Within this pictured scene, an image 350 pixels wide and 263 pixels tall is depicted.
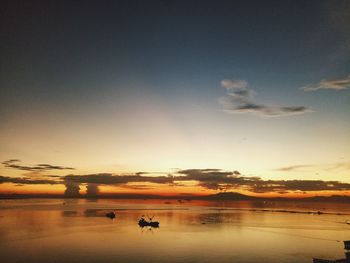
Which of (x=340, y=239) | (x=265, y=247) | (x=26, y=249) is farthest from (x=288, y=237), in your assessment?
(x=26, y=249)

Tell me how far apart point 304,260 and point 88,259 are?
2026 inches

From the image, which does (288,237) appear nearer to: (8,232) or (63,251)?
(63,251)

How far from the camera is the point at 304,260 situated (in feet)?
249

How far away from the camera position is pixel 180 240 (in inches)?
4016

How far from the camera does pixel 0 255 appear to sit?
7381 cm

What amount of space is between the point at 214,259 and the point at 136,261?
18642 mm

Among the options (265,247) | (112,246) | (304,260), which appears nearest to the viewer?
(304,260)

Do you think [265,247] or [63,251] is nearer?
[63,251]

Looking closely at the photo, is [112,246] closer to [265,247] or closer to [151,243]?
[151,243]

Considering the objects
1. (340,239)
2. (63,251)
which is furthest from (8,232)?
(340,239)

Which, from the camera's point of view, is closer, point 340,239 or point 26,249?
point 26,249

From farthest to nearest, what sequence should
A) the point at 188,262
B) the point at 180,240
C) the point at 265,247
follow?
the point at 180,240 < the point at 265,247 < the point at 188,262

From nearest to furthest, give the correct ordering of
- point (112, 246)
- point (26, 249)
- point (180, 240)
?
point (26, 249), point (112, 246), point (180, 240)

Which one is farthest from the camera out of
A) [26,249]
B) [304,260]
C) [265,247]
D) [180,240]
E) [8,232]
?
[8,232]
